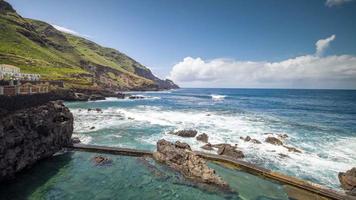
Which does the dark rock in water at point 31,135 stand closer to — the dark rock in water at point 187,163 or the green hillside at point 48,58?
the dark rock in water at point 187,163

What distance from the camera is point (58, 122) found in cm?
2294

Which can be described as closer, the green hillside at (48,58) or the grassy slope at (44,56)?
the grassy slope at (44,56)

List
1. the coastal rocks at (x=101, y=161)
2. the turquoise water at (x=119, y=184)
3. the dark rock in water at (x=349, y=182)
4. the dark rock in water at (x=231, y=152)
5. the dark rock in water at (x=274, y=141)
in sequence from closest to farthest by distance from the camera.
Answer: the turquoise water at (x=119, y=184) → the dark rock in water at (x=349, y=182) → the coastal rocks at (x=101, y=161) → the dark rock in water at (x=231, y=152) → the dark rock in water at (x=274, y=141)

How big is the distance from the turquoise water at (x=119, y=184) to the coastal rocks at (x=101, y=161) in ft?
1.45

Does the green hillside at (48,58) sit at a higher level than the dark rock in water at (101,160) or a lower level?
higher

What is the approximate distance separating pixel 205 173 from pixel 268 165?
890 cm

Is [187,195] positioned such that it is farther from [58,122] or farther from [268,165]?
[58,122]

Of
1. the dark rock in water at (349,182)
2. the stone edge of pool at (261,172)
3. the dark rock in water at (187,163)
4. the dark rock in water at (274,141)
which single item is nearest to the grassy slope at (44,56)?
the stone edge of pool at (261,172)

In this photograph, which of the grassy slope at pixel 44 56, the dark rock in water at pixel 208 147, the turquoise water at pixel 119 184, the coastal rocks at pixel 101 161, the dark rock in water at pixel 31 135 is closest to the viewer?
the turquoise water at pixel 119 184

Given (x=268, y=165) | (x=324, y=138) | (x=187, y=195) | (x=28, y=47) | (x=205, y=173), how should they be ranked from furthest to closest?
(x=28, y=47)
(x=324, y=138)
(x=268, y=165)
(x=205, y=173)
(x=187, y=195)

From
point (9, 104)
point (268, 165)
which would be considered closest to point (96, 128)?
point (9, 104)

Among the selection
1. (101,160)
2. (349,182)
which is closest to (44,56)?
(101,160)

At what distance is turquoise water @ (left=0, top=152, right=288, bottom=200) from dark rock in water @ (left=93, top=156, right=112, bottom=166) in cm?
46

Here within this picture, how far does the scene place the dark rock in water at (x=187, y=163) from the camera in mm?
16984
